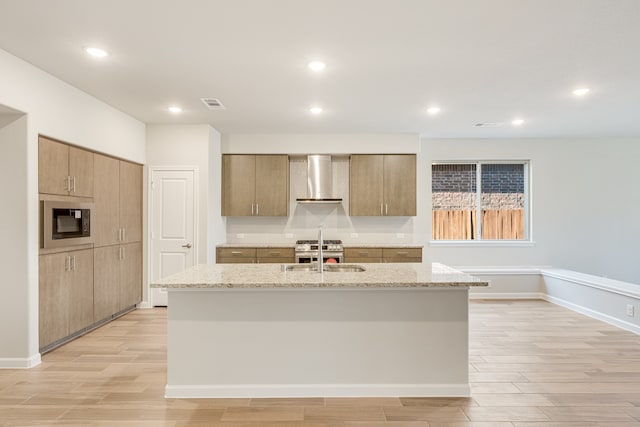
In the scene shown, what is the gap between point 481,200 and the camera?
680cm

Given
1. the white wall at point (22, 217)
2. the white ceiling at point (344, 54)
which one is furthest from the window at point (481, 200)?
the white wall at point (22, 217)

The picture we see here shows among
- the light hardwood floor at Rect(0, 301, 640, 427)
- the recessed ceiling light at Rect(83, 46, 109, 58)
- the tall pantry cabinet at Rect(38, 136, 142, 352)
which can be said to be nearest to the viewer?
the light hardwood floor at Rect(0, 301, 640, 427)

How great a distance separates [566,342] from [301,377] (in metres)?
2.92

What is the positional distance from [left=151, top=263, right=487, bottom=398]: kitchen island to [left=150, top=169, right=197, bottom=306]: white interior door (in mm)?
2804

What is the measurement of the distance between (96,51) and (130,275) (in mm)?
3005

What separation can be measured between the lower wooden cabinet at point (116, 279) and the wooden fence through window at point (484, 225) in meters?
4.58

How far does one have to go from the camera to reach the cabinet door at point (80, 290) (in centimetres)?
404

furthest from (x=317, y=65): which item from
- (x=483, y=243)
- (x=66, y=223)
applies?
(x=483, y=243)

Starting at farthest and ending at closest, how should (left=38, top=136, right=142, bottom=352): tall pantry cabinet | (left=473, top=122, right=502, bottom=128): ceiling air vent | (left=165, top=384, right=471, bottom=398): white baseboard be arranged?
(left=473, top=122, right=502, bottom=128): ceiling air vent < (left=38, top=136, right=142, bottom=352): tall pantry cabinet < (left=165, top=384, right=471, bottom=398): white baseboard

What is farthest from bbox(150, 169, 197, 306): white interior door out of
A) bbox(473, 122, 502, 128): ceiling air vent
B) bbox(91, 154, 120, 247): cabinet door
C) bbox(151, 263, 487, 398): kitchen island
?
bbox(473, 122, 502, 128): ceiling air vent

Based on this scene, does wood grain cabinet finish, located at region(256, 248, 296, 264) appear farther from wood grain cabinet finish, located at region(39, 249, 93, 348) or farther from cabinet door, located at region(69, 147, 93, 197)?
cabinet door, located at region(69, 147, 93, 197)

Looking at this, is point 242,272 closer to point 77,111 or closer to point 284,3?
point 284,3

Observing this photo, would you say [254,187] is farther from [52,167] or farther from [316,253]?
[52,167]

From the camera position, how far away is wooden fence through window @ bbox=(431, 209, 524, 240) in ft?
22.2
